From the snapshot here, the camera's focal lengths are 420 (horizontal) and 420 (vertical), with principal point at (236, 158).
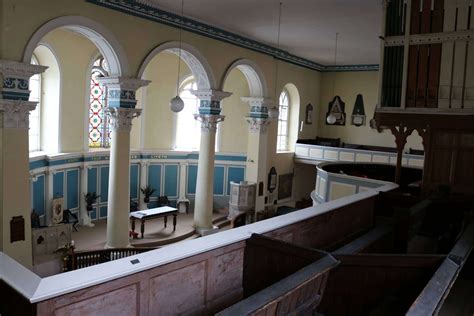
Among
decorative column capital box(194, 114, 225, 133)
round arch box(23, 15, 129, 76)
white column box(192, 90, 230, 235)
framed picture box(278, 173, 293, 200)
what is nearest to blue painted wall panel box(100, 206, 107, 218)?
white column box(192, 90, 230, 235)

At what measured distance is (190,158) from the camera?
51.2 feet

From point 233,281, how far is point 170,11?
335 inches

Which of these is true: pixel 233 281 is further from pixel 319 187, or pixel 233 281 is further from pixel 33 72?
pixel 319 187

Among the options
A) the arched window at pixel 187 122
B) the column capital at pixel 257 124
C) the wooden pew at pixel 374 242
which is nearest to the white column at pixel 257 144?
the column capital at pixel 257 124

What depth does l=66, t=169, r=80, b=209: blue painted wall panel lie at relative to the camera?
12406 millimetres

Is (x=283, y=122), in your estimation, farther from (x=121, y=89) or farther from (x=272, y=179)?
(x=121, y=89)

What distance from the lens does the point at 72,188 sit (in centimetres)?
1259

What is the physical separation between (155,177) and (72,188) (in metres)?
3.26

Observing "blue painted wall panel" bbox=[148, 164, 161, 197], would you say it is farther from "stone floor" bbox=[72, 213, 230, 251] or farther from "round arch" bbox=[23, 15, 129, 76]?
"round arch" bbox=[23, 15, 129, 76]

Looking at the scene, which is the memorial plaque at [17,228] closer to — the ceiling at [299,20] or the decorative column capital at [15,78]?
the decorative column capital at [15,78]

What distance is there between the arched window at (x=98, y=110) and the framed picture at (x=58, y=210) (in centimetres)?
257

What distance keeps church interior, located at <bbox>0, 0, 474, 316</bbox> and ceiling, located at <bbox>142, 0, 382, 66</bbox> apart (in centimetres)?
8

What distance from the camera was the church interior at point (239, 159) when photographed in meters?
3.30

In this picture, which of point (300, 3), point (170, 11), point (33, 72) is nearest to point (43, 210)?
point (33, 72)
